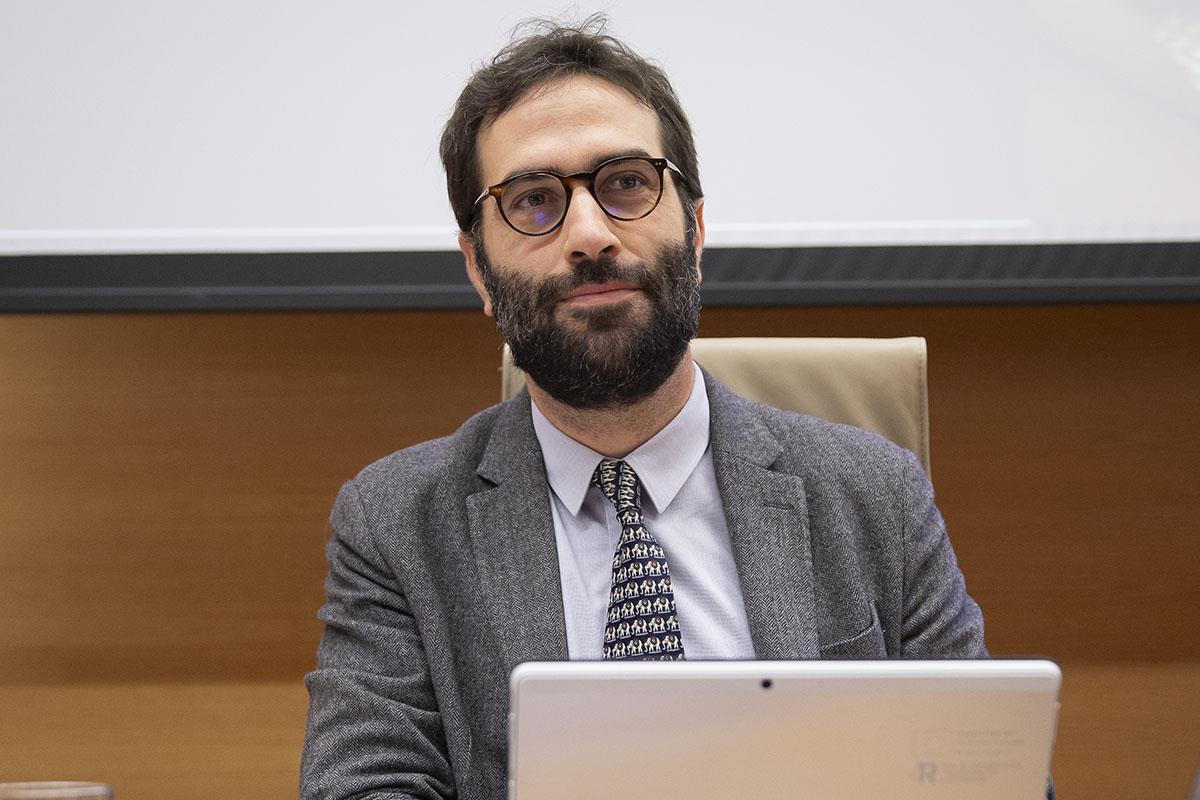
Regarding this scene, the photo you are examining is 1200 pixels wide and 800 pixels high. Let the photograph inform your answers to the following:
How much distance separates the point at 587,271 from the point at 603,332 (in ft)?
0.21

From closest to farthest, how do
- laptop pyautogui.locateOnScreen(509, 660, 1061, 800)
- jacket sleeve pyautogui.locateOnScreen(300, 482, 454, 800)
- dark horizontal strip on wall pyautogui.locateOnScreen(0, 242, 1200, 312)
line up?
laptop pyautogui.locateOnScreen(509, 660, 1061, 800) → jacket sleeve pyautogui.locateOnScreen(300, 482, 454, 800) → dark horizontal strip on wall pyautogui.locateOnScreen(0, 242, 1200, 312)

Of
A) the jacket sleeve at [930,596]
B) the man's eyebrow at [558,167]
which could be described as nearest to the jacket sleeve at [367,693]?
the man's eyebrow at [558,167]

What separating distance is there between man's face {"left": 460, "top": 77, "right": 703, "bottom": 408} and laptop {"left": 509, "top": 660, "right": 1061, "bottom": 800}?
58 centimetres

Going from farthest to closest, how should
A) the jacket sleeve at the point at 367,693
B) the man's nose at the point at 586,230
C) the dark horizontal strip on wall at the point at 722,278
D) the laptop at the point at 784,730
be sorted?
the dark horizontal strip on wall at the point at 722,278 < the man's nose at the point at 586,230 < the jacket sleeve at the point at 367,693 < the laptop at the point at 784,730

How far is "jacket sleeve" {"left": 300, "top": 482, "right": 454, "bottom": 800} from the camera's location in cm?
107

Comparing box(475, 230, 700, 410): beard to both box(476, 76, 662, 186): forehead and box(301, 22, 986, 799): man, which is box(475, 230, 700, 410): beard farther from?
box(476, 76, 662, 186): forehead

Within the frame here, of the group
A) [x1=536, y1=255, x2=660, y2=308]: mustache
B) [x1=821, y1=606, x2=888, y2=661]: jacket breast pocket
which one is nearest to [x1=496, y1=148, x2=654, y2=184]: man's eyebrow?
[x1=536, y1=255, x2=660, y2=308]: mustache

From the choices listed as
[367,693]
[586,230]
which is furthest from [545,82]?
[367,693]

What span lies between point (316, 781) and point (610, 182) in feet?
2.18

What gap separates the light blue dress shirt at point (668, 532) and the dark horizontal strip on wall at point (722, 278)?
1.85 feet

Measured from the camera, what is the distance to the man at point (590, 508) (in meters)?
1.15

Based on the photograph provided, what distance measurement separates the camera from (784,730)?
637 mm

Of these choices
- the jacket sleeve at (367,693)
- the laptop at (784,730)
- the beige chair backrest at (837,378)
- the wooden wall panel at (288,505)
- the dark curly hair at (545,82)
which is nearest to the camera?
the laptop at (784,730)

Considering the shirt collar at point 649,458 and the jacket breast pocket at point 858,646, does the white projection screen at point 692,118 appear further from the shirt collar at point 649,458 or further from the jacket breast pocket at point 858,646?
the jacket breast pocket at point 858,646
